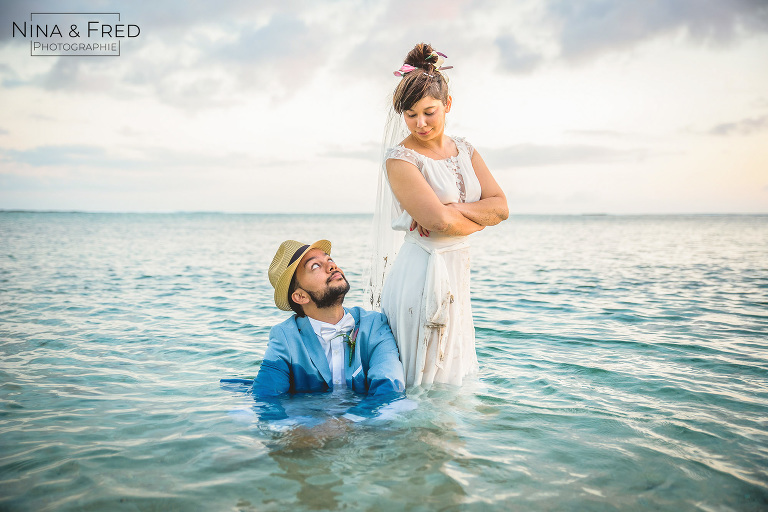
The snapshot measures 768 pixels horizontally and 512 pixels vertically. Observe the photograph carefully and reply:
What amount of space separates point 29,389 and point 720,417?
5822mm

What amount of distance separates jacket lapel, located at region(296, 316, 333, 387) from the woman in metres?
0.58

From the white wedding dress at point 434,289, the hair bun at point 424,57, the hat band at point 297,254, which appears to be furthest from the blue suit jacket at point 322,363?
the hair bun at point 424,57

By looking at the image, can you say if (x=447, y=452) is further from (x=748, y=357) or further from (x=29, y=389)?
(x=748, y=357)

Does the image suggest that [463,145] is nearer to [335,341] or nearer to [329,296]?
[329,296]

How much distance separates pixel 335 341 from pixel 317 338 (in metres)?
0.15

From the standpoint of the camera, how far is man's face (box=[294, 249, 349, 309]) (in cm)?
396

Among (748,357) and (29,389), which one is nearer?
(29,389)

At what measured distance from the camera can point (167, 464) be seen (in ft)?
10.6

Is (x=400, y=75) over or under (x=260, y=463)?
over

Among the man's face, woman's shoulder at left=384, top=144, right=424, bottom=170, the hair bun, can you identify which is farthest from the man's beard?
the hair bun

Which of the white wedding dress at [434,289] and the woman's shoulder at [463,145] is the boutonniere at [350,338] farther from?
the woman's shoulder at [463,145]

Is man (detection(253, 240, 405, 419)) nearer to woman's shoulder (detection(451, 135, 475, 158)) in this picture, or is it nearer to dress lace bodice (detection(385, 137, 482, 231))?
dress lace bodice (detection(385, 137, 482, 231))

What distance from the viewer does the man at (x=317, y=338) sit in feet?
12.8

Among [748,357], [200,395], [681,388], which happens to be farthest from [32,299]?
[748,357]
